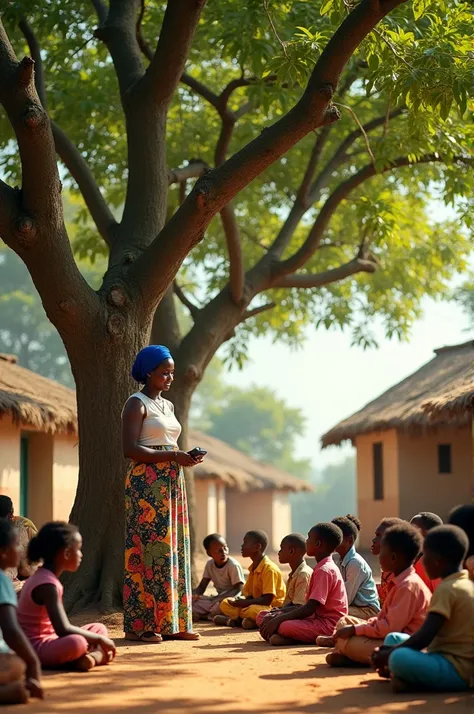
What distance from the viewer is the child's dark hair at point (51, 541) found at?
543 centimetres

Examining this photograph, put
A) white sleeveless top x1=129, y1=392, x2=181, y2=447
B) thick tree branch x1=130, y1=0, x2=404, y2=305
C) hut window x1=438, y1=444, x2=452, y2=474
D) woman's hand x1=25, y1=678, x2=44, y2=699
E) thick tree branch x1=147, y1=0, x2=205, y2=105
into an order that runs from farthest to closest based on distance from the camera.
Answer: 1. hut window x1=438, y1=444, x2=452, y2=474
2. thick tree branch x1=147, y1=0, x2=205, y2=105
3. thick tree branch x1=130, y1=0, x2=404, y2=305
4. white sleeveless top x1=129, y1=392, x2=181, y2=447
5. woman's hand x1=25, y1=678, x2=44, y2=699

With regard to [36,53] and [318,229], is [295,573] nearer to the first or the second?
[318,229]

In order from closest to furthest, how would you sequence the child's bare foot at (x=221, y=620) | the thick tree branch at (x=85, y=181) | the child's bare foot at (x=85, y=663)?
the child's bare foot at (x=85, y=663) < the child's bare foot at (x=221, y=620) < the thick tree branch at (x=85, y=181)

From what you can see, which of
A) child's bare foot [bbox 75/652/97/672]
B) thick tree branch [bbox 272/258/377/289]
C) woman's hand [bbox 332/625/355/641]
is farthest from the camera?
thick tree branch [bbox 272/258/377/289]

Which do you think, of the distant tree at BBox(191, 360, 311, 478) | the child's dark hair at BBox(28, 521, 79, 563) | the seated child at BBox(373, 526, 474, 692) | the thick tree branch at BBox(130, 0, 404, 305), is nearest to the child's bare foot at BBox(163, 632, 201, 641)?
the child's dark hair at BBox(28, 521, 79, 563)

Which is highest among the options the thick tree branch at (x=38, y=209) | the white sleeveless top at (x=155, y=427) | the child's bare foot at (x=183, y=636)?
the thick tree branch at (x=38, y=209)

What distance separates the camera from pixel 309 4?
1067cm

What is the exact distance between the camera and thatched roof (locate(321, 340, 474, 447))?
15.2m

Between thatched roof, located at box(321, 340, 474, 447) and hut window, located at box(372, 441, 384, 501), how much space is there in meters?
0.49

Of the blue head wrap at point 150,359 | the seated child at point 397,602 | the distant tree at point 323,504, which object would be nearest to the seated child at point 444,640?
the seated child at point 397,602

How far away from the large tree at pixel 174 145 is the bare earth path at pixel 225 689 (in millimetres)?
2371

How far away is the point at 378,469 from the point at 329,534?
41.9ft

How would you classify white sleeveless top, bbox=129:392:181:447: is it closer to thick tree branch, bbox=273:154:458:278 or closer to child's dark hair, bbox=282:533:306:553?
child's dark hair, bbox=282:533:306:553

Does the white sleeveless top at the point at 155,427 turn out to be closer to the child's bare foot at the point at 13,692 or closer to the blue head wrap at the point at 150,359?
the blue head wrap at the point at 150,359
